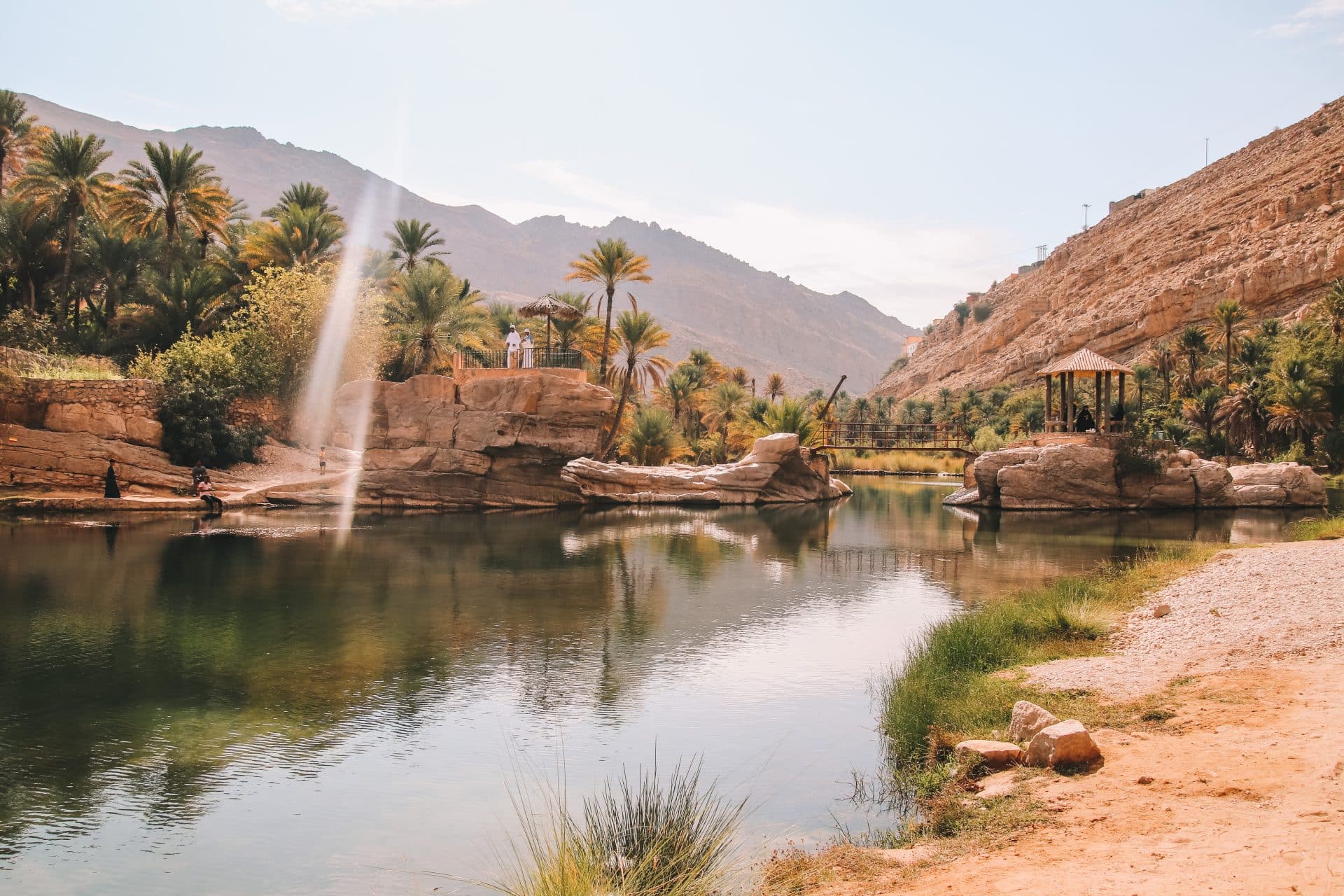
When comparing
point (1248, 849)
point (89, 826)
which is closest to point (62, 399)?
point (89, 826)

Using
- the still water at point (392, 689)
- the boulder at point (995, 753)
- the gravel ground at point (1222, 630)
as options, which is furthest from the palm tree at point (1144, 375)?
the boulder at point (995, 753)

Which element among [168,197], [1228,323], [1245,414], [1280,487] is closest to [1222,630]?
[1280,487]

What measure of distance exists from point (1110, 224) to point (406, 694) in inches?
4599

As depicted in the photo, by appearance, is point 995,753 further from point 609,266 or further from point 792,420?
point 609,266

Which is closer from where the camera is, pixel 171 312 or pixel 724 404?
pixel 171 312

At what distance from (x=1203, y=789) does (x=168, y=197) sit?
46486mm

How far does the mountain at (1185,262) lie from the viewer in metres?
70.9

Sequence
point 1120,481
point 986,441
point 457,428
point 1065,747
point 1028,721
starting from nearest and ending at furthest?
point 1065,747 < point 1028,721 < point 457,428 < point 1120,481 < point 986,441

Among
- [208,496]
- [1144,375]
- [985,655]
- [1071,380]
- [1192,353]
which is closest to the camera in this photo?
[985,655]

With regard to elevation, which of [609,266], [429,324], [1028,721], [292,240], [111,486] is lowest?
[1028,721]

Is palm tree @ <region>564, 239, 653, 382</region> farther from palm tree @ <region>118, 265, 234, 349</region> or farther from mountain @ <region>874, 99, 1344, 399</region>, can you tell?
mountain @ <region>874, 99, 1344, 399</region>

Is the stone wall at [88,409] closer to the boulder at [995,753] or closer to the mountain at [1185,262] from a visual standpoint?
the boulder at [995,753]

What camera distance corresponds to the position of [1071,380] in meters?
38.2

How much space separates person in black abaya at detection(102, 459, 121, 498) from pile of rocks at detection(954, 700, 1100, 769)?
98.8 feet
